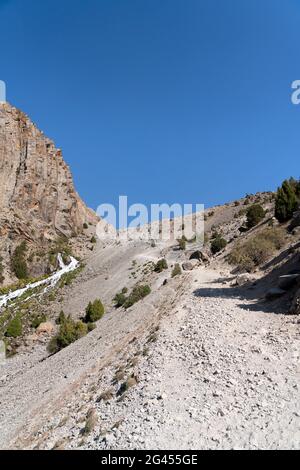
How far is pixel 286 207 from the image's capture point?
1112 inches

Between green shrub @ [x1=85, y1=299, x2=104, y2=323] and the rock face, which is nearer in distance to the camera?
green shrub @ [x1=85, y1=299, x2=104, y2=323]

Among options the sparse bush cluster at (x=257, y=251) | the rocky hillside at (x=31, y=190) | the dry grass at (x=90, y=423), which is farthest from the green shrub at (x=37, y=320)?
the rocky hillside at (x=31, y=190)

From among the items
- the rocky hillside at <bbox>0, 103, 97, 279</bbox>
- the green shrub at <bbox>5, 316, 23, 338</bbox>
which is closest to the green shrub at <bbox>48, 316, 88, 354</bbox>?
the green shrub at <bbox>5, 316, 23, 338</bbox>

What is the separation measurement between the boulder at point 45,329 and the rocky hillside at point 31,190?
2365 cm

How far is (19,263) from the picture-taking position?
161 ft

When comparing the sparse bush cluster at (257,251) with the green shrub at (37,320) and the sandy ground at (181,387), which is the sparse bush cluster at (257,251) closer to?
the sandy ground at (181,387)

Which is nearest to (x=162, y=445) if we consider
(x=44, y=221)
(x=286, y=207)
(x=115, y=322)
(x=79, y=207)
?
(x=115, y=322)

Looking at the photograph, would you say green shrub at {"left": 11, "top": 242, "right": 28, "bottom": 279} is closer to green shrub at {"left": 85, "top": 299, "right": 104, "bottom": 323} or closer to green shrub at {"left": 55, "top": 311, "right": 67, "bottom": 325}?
green shrub at {"left": 55, "top": 311, "right": 67, "bottom": 325}

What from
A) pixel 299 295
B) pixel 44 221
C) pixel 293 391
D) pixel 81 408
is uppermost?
pixel 44 221

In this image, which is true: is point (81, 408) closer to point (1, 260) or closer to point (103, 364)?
point (103, 364)

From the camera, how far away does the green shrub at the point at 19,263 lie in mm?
48500

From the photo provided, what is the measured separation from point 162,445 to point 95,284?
2873 cm

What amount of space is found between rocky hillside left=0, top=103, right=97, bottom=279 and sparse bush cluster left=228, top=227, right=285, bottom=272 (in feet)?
112

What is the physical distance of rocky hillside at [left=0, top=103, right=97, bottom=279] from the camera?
5366 centimetres
